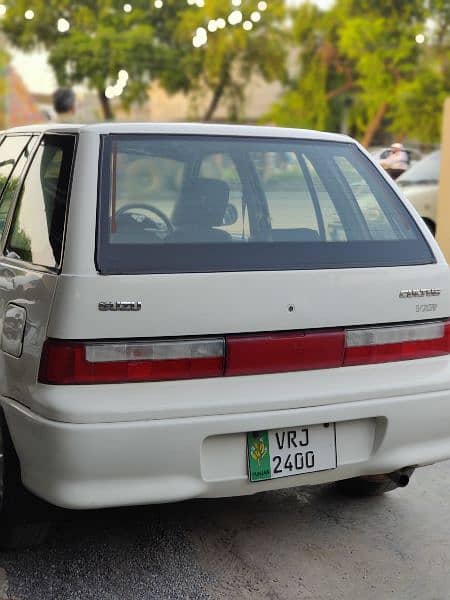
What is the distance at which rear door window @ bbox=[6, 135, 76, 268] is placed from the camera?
3092 millimetres

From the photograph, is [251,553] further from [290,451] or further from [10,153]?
[10,153]

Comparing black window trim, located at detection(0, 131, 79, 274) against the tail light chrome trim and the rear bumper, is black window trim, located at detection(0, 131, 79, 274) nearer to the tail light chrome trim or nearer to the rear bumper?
the tail light chrome trim

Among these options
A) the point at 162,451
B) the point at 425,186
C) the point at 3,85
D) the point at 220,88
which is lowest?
the point at 220,88

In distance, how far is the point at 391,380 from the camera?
3.27m

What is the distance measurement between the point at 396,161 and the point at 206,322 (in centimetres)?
193

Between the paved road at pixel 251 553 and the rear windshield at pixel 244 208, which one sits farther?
the paved road at pixel 251 553

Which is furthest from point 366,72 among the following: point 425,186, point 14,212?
point 14,212

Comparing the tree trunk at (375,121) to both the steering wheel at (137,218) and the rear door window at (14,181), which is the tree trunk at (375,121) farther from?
the steering wheel at (137,218)

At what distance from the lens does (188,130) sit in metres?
3.41

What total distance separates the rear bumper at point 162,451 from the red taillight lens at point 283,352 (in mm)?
153

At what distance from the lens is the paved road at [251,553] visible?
10.5 ft

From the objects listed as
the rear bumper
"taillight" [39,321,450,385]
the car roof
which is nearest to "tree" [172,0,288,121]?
the car roof

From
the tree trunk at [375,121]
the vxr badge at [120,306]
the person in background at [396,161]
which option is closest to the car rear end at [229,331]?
the vxr badge at [120,306]

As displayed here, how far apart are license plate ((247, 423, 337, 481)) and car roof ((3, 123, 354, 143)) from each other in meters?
1.17
